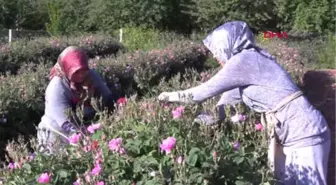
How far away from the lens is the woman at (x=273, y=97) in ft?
10.0

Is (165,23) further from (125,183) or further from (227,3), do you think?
(125,183)

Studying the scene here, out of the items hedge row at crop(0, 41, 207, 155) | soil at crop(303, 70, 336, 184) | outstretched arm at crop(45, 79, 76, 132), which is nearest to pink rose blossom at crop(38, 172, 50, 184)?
outstretched arm at crop(45, 79, 76, 132)

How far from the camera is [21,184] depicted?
7.86 ft

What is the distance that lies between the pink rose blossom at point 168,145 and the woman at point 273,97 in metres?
0.63

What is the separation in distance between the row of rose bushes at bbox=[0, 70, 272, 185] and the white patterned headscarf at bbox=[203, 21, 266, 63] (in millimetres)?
369

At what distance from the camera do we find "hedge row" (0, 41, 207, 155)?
6.39m

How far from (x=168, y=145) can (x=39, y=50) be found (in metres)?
13.3

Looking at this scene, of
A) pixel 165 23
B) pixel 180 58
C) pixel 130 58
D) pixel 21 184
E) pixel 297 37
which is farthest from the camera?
pixel 165 23

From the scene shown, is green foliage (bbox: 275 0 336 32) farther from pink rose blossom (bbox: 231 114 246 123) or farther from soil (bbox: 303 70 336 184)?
pink rose blossom (bbox: 231 114 246 123)

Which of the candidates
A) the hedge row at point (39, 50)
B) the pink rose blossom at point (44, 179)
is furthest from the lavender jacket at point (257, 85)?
the hedge row at point (39, 50)

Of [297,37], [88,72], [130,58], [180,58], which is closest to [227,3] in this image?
[297,37]

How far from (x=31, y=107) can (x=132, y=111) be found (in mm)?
3890

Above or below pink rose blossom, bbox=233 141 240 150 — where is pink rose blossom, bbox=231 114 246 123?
above

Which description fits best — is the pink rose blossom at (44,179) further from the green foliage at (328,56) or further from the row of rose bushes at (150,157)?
the green foliage at (328,56)
